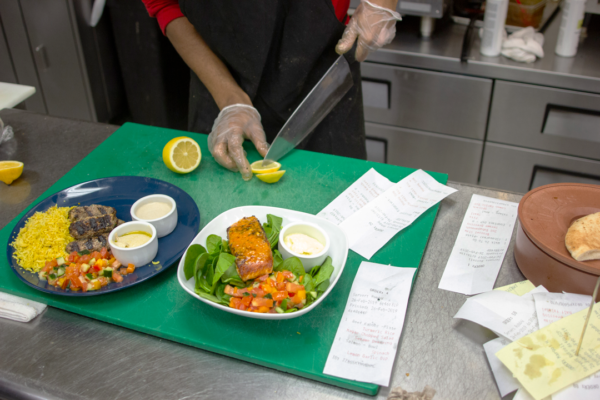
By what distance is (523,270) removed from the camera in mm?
1140

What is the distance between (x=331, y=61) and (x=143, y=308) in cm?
111

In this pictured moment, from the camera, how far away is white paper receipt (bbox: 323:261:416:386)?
0.94 m

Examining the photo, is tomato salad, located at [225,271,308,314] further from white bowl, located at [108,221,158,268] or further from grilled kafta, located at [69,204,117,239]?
grilled kafta, located at [69,204,117,239]

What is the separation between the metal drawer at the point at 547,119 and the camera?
2.27 meters

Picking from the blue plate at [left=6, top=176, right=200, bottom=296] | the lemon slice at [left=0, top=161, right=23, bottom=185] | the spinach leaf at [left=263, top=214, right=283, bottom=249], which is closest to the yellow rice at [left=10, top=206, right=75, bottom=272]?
the blue plate at [left=6, top=176, right=200, bottom=296]

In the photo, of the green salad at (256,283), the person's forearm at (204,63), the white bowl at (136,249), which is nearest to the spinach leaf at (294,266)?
the green salad at (256,283)

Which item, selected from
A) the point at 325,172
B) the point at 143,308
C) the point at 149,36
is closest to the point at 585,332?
the point at 325,172

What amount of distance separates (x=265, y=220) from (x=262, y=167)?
Result: 318 millimetres

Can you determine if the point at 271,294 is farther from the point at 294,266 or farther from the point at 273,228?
the point at 273,228

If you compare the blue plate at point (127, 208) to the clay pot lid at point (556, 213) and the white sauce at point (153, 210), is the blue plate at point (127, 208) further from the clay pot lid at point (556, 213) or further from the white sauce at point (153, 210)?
the clay pot lid at point (556, 213)

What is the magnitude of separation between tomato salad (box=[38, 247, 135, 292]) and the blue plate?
0.02m

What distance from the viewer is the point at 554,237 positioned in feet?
3.49

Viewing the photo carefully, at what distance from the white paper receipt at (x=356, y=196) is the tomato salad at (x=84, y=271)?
0.58 metres

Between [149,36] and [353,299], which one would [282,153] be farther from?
[149,36]
